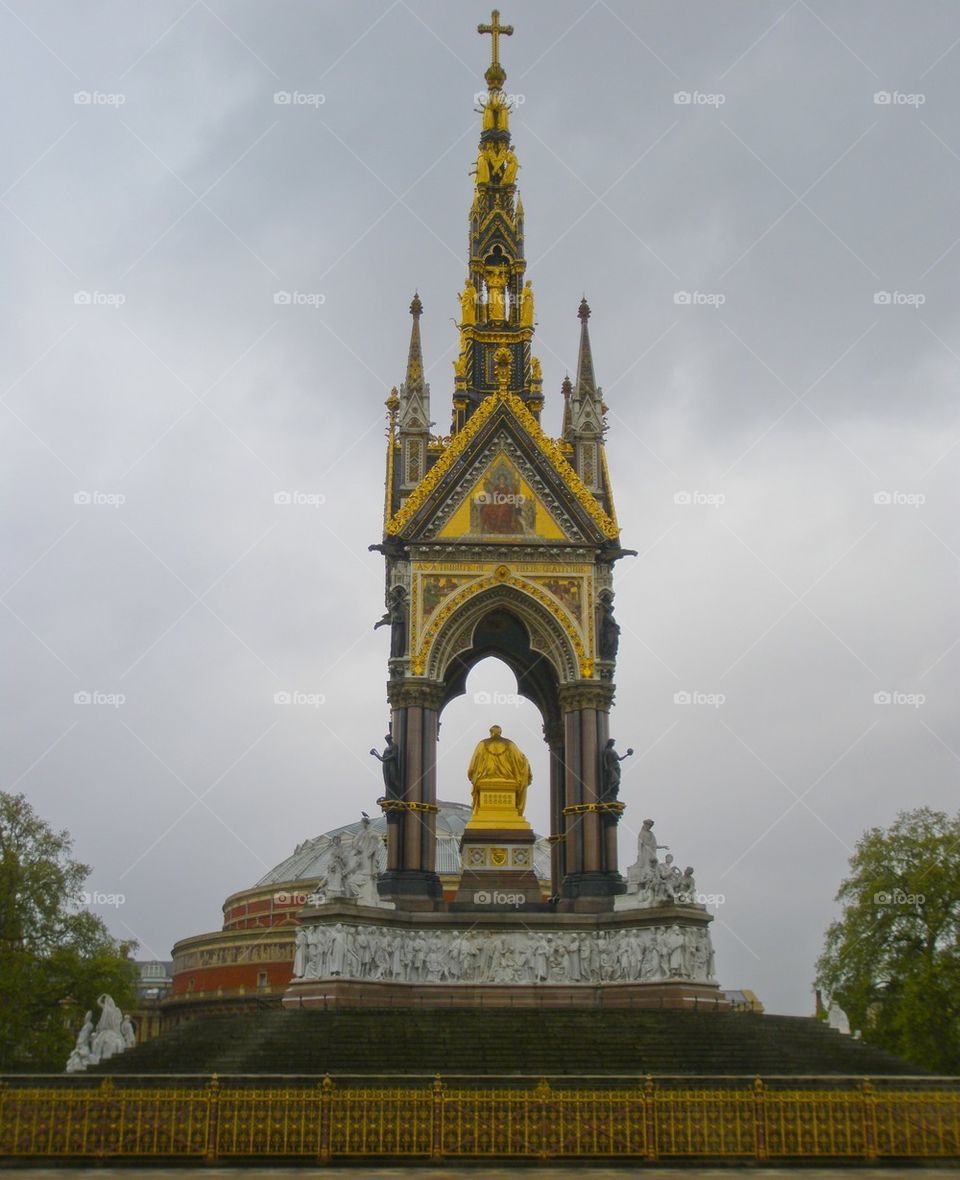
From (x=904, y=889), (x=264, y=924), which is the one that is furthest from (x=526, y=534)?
(x=264, y=924)

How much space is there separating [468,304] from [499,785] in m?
12.0

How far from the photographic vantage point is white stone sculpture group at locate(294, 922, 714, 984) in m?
23.9

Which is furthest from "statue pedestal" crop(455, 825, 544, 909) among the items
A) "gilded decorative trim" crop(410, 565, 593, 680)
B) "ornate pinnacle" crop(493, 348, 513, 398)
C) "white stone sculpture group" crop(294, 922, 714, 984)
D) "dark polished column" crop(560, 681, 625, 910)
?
"ornate pinnacle" crop(493, 348, 513, 398)

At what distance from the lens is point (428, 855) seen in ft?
87.0

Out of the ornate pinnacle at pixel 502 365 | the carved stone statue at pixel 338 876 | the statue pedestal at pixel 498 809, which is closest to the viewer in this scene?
the carved stone statue at pixel 338 876

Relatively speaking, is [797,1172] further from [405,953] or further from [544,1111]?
[405,953]

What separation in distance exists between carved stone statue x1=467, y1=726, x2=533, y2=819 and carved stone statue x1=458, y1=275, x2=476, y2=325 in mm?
10486

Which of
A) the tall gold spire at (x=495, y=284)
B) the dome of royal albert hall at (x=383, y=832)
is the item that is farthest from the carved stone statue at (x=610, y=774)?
the dome of royal albert hall at (x=383, y=832)

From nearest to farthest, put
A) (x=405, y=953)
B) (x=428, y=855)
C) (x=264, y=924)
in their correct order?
(x=405, y=953)
(x=428, y=855)
(x=264, y=924)

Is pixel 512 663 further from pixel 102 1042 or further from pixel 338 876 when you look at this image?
pixel 102 1042

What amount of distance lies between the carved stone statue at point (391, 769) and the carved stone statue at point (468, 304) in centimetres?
1109

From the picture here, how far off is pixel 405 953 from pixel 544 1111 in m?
9.94

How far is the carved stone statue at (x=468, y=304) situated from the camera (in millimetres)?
31438

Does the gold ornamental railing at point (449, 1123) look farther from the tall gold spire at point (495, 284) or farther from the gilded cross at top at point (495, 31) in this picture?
the gilded cross at top at point (495, 31)
